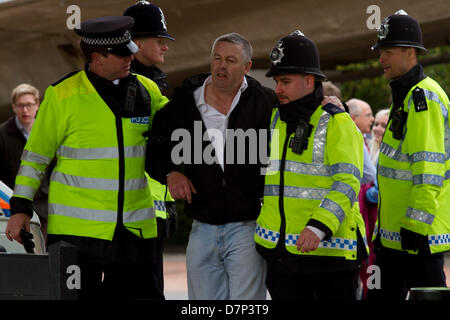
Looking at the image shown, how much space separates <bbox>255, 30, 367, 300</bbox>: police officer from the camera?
500 centimetres

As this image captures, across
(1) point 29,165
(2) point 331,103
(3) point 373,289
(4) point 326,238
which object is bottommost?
(3) point 373,289

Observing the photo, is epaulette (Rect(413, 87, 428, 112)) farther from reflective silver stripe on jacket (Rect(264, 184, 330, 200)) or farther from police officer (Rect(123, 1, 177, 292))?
police officer (Rect(123, 1, 177, 292))

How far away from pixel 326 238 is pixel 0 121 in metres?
8.24

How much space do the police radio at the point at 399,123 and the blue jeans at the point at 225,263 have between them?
1031 millimetres

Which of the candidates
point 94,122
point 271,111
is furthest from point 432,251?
point 94,122

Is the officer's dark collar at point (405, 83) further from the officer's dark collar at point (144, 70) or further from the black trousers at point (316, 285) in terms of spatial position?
the officer's dark collar at point (144, 70)

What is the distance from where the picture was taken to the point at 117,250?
213 inches

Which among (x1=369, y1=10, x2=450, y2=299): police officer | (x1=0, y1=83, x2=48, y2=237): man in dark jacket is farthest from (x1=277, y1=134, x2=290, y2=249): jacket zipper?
(x1=0, y1=83, x2=48, y2=237): man in dark jacket

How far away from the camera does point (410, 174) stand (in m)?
5.49

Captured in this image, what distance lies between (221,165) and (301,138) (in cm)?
55

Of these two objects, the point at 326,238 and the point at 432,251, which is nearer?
the point at 326,238

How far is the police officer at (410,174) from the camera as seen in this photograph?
5340 mm
